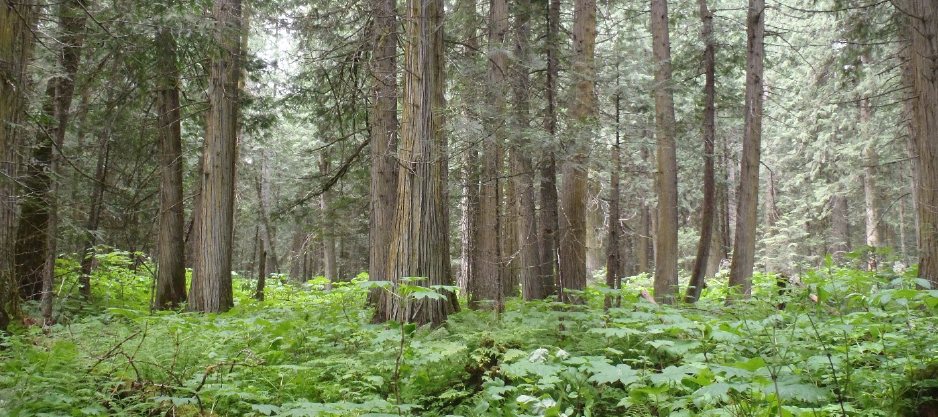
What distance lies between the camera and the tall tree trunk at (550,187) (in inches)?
387

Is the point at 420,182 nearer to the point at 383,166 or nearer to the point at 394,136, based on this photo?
the point at 383,166

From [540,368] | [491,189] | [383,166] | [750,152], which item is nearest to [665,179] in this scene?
[750,152]

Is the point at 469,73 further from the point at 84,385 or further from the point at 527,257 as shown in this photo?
the point at 84,385

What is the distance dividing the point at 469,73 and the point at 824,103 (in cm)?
1556

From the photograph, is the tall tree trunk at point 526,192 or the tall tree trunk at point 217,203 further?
the tall tree trunk at point 526,192

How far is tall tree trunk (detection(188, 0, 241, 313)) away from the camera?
974 cm

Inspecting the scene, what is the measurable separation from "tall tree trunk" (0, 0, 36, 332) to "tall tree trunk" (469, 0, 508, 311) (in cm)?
589

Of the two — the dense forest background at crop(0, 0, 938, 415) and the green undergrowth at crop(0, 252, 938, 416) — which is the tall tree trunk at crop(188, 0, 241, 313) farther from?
the green undergrowth at crop(0, 252, 938, 416)

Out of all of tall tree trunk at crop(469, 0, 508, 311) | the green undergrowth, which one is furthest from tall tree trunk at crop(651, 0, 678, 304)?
the green undergrowth

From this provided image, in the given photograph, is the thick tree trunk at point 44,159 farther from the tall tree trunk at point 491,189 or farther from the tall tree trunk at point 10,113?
the tall tree trunk at point 491,189

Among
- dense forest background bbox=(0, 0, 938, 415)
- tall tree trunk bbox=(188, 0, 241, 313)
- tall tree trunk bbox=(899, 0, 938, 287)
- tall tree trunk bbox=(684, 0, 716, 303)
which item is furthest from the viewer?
tall tree trunk bbox=(684, 0, 716, 303)

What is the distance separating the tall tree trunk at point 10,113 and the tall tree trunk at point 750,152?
11.7 metres

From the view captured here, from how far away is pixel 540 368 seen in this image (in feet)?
11.1

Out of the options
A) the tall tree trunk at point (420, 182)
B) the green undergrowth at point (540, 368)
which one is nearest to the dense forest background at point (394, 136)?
the tall tree trunk at point (420, 182)
